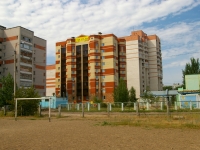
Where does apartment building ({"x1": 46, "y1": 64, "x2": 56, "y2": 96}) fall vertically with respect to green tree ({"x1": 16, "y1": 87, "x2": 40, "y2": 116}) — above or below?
above

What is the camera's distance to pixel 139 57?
83.4 metres

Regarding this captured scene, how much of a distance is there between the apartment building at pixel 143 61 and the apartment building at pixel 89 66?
12.9 feet

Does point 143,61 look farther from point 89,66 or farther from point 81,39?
point 81,39

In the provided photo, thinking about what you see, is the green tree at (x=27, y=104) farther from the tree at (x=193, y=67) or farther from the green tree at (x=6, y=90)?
the tree at (x=193, y=67)

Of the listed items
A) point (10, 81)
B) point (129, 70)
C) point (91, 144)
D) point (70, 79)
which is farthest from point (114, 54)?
point (91, 144)

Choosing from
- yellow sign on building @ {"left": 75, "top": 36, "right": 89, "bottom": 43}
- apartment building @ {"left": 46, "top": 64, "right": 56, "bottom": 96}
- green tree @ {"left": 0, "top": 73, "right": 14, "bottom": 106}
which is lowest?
green tree @ {"left": 0, "top": 73, "right": 14, "bottom": 106}

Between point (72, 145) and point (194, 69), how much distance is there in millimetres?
56429

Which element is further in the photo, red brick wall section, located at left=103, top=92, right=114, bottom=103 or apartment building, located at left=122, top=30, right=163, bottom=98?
apartment building, located at left=122, top=30, right=163, bottom=98

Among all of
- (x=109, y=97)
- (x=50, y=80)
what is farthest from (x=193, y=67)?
(x=50, y=80)

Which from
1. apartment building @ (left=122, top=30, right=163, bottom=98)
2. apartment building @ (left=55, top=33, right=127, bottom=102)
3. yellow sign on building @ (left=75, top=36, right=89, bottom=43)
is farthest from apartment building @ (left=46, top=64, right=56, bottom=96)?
apartment building @ (left=122, top=30, right=163, bottom=98)

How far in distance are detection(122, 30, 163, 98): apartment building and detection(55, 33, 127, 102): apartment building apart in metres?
3.94

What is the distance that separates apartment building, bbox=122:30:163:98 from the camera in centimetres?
8231

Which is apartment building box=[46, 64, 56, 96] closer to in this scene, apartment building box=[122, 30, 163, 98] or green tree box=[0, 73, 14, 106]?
apartment building box=[122, 30, 163, 98]

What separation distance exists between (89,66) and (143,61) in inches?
896
